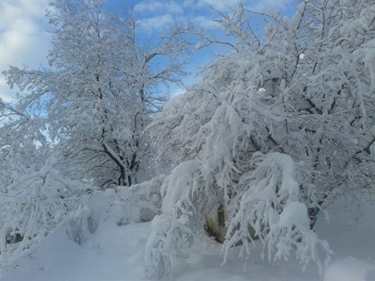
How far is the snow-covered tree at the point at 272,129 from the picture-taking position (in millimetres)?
4117

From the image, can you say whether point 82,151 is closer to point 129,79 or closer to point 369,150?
point 129,79

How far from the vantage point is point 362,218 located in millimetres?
5652

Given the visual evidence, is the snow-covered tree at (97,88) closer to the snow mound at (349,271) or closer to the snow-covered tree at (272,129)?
the snow-covered tree at (272,129)

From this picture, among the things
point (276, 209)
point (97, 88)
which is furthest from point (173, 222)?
point (97, 88)

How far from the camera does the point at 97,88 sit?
1156 cm

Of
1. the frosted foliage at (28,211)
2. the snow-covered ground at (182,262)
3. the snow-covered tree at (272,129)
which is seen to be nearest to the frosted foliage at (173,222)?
the snow-covered tree at (272,129)

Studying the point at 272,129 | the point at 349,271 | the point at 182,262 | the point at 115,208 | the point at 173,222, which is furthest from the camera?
the point at 115,208

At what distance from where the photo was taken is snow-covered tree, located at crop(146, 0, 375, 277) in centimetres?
412

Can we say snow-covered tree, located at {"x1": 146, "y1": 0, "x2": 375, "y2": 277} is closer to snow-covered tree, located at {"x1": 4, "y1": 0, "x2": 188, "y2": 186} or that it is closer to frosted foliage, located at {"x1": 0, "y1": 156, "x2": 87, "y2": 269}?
frosted foliage, located at {"x1": 0, "y1": 156, "x2": 87, "y2": 269}

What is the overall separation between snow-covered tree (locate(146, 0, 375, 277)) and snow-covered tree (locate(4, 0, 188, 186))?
6.66 metres

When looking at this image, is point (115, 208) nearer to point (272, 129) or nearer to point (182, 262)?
point (182, 262)

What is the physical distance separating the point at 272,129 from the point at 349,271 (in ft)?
5.83

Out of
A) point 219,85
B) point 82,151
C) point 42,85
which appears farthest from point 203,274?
point 42,85

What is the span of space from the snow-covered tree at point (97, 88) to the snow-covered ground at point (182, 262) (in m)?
5.23
